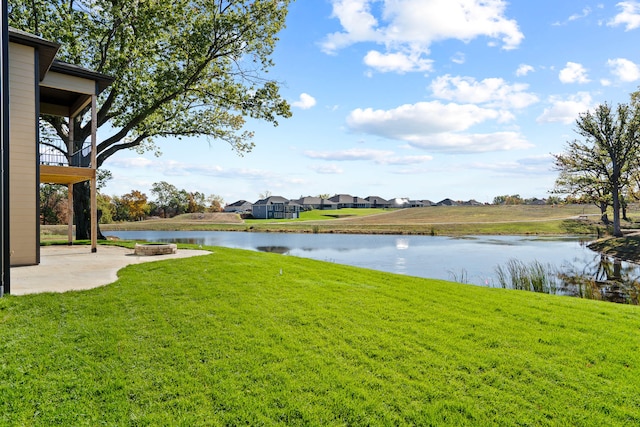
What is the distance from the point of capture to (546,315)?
6.53 metres

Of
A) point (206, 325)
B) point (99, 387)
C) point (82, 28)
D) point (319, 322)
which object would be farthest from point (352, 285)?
point (82, 28)

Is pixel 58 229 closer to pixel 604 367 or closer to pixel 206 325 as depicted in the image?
pixel 206 325

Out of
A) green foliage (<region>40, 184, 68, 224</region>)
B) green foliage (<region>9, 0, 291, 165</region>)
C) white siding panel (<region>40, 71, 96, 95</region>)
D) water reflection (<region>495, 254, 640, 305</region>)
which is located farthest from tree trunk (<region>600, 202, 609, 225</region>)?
green foliage (<region>40, 184, 68, 224</region>)

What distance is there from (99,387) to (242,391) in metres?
1.43

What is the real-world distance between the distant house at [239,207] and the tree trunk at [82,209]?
268 feet

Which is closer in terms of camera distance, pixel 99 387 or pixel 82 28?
pixel 99 387

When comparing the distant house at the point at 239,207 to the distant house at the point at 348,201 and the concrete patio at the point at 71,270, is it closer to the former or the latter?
the distant house at the point at 348,201

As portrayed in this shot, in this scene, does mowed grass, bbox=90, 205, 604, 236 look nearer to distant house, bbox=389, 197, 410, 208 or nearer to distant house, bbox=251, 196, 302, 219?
distant house, bbox=251, 196, 302, 219

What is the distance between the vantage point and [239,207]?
336ft

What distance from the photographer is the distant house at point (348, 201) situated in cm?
10744

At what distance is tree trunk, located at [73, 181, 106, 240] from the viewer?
17.2m

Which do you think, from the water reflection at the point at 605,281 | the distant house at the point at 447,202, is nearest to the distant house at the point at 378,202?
the distant house at the point at 447,202

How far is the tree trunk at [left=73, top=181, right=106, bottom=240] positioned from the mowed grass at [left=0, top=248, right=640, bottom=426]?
40.3ft

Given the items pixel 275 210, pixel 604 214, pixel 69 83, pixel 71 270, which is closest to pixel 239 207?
pixel 275 210
